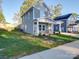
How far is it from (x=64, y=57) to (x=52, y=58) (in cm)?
83

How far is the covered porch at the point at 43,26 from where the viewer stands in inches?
1020

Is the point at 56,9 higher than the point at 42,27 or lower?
higher

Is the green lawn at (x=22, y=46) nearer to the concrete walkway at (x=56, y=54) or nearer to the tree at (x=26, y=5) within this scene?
the concrete walkway at (x=56, y=54)

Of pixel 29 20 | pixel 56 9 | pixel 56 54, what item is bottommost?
pixel 56 54

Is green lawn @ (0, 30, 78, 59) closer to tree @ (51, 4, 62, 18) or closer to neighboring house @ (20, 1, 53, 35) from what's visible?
neighboring house @ (20, 1, 53, 35)

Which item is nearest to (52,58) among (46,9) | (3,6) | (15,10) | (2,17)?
(46,9)

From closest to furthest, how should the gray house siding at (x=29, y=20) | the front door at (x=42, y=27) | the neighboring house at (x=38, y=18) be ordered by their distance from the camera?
the neighboring house at (x=38, y=18), the gray house siding at (x=29, y=20), the front door at (x=42, y=27)

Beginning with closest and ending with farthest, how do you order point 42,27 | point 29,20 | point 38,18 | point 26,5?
point 38,18, point 42,27, point 29,20, point 26,5

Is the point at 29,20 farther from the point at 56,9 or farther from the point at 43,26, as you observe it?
the point at 56,9

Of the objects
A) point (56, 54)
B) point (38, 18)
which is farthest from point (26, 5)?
point (56, 54)

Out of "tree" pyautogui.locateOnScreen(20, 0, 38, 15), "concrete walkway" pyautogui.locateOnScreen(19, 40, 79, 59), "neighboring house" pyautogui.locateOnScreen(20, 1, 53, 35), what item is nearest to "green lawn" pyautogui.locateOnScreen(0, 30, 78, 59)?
"concrete walkway" pyautogui.locateOnScreen(19, 40, 79, 59)

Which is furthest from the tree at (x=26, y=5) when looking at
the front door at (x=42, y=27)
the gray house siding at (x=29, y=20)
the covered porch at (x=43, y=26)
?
the front door at (x=42, y=27)

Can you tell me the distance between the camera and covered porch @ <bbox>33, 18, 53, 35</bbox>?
85.0 ft

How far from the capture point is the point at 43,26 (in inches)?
1123
